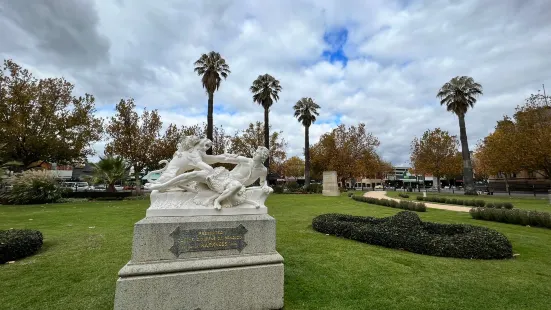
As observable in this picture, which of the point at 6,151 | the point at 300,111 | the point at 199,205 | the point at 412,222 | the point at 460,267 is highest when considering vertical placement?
the point at 300,111

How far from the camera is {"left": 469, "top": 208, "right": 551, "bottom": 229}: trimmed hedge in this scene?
34.7ft

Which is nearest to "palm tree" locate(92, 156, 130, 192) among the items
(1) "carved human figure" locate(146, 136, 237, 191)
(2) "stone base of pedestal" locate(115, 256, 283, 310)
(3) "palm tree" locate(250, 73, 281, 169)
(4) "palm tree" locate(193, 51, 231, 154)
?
(4) "palm tree" locate(193, 51, 231, 154)

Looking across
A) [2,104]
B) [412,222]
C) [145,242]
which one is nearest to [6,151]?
[2,104]

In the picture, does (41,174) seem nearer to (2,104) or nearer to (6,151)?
(6,151)

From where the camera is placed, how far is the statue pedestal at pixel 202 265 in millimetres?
3760

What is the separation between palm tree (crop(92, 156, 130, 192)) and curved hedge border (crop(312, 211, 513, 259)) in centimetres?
2182

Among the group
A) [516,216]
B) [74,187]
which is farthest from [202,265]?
[74,187]

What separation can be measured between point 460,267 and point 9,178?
25.9 meters

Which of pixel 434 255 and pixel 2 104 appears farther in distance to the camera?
pixel 2 104

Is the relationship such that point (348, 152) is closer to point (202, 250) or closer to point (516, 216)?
Result: point (516, 216)

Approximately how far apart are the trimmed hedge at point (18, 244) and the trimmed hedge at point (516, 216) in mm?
15938

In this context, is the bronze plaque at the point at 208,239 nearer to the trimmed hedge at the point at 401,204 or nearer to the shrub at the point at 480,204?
the trimmed hedge at the point at 401,204

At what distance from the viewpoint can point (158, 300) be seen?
378cm

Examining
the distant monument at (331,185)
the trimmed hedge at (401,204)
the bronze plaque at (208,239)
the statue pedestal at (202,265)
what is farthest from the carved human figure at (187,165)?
the distant monument at (331,185)
